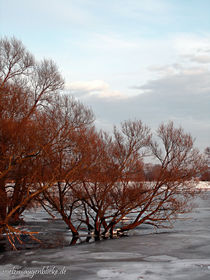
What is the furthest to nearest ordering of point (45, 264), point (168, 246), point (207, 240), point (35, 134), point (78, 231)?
point (78, 231), point (207, 240), point (168, 246), point (35, 134), point (45, 264)

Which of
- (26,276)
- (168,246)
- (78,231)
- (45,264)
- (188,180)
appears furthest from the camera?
(78,231)

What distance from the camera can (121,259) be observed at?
14.8m

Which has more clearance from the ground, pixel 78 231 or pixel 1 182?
pixel 1 182

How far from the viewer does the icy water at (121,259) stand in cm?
1227

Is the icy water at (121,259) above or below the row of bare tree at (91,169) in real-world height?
below

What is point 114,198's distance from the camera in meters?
21.1

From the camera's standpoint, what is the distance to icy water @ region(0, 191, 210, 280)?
483 inches

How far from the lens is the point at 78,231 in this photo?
2295 centimetres

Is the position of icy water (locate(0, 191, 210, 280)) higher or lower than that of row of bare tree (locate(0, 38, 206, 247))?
lower

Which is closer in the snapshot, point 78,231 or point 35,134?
point 35,134

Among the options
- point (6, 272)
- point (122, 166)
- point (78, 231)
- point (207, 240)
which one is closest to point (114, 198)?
point (122, 166)

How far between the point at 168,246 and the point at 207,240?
8.56 ft

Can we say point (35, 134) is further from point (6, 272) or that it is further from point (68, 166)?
point (6, 272)

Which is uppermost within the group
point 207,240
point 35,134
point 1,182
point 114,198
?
point 35,134
